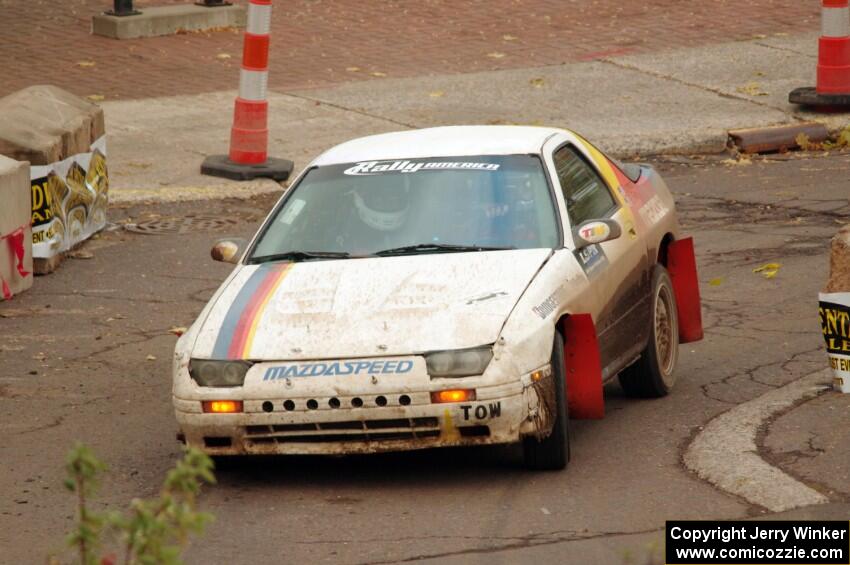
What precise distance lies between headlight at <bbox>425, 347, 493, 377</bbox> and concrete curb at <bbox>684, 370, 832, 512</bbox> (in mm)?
1019

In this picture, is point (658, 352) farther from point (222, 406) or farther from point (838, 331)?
point (222, 406)

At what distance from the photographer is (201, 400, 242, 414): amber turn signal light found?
669 cm

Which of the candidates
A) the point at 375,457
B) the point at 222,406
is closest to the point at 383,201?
the point at 375,457

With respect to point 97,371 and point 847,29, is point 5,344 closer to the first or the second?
point 97,371

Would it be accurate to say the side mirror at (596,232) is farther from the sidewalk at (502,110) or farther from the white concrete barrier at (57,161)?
the sidewalk at (502,110)

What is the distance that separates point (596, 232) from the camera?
24.5 ft

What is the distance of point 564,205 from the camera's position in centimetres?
775

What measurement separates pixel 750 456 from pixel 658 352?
57.2 inches

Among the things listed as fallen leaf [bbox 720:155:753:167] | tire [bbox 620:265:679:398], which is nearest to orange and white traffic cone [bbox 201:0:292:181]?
fallen leaf [bbox 720:155:753:167]

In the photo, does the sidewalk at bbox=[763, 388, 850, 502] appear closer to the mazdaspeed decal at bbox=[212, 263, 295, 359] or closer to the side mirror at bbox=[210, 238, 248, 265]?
the mazdaspeed decal at bbox=[212, 263, 295, 359]

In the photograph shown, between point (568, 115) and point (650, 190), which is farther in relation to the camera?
point (568, 115)

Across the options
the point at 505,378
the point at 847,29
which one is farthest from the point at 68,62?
the point at 505,378

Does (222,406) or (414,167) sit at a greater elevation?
(414,167)

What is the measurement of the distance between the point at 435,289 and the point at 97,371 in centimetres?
261
